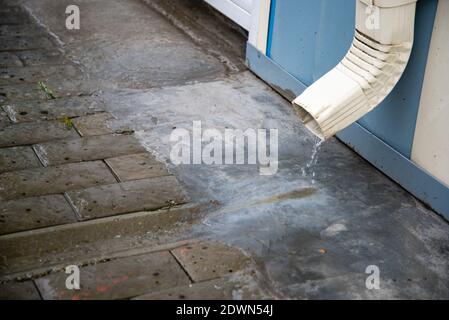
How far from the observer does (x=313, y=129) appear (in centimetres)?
504

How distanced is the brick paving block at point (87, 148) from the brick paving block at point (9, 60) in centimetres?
154

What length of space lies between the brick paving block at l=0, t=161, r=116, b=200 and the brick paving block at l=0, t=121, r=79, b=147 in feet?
1.41

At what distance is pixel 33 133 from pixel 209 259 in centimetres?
190

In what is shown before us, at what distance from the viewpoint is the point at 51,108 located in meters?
5.88

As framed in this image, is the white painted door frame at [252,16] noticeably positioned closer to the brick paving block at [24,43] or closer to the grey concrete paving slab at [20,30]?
the brick paving block at [24,43]

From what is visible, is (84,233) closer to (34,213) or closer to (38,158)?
(34,213)

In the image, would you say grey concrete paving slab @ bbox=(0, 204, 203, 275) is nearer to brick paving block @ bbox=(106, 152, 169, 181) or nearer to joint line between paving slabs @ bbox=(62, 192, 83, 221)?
joint line between paving slabs @ bbox=(62, 192, 83, 221)

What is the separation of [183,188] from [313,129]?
3.06 feet

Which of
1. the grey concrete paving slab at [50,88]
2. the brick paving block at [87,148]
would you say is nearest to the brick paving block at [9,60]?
the grey concrete paving slab at [50,88]

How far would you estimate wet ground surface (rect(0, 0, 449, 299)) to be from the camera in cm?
412

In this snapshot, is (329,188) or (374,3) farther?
(329,188)
